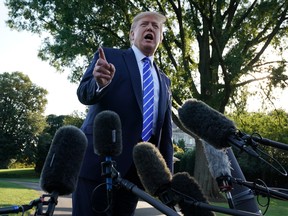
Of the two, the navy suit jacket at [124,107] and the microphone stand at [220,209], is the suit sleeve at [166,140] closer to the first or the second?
the navy suit jacket at [124,107]

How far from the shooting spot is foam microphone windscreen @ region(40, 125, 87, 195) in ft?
5.76

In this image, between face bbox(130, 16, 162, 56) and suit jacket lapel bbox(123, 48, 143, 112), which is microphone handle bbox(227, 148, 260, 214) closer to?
suit jacket lapel bbox(123, 48, 143, 112)

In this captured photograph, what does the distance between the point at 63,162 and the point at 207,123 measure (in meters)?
0.64

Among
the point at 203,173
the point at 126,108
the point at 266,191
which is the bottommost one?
the point at 203,173

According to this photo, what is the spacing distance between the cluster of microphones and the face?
115 cm

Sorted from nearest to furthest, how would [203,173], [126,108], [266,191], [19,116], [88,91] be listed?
1. [266,191]
2. [88,91]
3. [126,108]
4. [203,173]
5. [19,116]

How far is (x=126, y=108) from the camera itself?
2.81 meters

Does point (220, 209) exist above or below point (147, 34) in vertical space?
below

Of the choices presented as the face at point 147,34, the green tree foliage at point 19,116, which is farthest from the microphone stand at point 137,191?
the green tree foliage at point 19,116

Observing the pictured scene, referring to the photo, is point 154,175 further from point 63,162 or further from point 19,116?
point 19,116

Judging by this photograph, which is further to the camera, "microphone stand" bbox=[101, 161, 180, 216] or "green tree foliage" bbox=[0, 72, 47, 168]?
"green tree foliage" bbox=[0, 72, 47, 168]

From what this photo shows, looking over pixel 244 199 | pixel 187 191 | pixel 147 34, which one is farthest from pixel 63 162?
pixel 147 34

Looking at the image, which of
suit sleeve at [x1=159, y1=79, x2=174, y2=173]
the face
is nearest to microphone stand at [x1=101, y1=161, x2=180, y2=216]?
suit sleeve at [x1=159, y1=79, x2=174, y2=173]

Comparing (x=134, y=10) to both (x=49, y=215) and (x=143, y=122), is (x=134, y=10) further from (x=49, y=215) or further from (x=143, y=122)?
(x=49, y=215)
